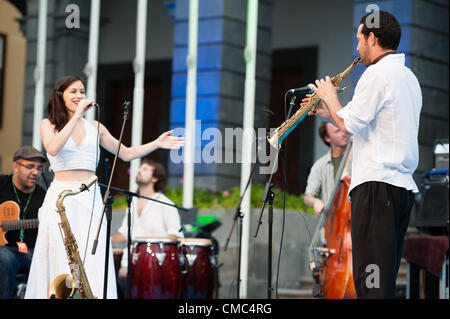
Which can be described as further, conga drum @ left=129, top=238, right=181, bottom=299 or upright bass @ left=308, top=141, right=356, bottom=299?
conga drum @ left=129, top=238, right=181, bottom=299

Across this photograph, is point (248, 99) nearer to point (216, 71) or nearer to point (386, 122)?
point (216, 71)

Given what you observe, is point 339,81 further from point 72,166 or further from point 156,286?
point 156,286

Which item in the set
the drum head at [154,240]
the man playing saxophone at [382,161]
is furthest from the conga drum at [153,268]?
the man playing saxophone at [382,161]

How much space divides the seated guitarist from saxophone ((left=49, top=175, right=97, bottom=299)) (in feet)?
5.50

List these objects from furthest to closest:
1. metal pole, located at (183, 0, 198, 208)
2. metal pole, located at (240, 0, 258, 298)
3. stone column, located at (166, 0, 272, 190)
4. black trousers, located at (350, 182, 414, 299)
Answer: stone column, located at (166, 0, 272, 190)
metal pole, located at (183, 0, 198, 208)
metal pole, located at (240, 0, 258, 298)
black trousers, located at (350, 182, 414, 299)

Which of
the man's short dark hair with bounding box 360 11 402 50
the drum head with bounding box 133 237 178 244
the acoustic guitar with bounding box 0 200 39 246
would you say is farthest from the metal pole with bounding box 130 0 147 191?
the man's short dark hair with bounding box 360 11 402 50

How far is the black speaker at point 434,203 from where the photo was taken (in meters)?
7.85

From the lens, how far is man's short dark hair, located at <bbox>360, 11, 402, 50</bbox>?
14.6 feet

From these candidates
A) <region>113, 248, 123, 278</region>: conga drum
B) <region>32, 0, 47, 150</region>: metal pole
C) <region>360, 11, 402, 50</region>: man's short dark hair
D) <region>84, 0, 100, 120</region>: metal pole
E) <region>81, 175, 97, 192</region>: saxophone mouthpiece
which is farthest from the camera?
<region>32, 0, 47, 150</region>: metal pole

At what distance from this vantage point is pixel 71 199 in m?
5.82

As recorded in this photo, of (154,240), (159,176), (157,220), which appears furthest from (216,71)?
(154,240)

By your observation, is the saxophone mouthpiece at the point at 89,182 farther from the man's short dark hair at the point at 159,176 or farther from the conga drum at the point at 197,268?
the man's short dark hair at the point at 159,176

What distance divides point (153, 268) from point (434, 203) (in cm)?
280

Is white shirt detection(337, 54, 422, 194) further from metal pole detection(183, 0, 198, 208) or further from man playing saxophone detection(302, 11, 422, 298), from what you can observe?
metal pole detection(183, 0, 198, 208)
